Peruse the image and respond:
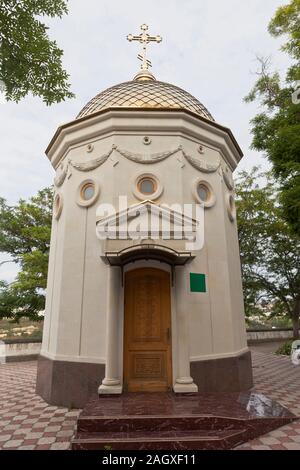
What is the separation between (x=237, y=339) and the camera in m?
8.73

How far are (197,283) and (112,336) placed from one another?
2.71 meters

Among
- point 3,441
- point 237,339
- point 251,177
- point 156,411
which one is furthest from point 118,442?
point 251,177

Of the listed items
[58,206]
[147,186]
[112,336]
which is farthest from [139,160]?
[112,336]

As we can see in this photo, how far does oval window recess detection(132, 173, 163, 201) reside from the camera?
8398 millimetres

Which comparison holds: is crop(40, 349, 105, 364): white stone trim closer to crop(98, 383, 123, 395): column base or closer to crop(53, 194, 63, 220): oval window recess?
crop(98, 383, 123, 395): column base

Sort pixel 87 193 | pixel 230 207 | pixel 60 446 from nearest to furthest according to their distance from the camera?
pixel 60 446
pixel 87 193
pixel 230 207

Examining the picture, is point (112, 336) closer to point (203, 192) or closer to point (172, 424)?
point (172, 424)

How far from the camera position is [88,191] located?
8914mm

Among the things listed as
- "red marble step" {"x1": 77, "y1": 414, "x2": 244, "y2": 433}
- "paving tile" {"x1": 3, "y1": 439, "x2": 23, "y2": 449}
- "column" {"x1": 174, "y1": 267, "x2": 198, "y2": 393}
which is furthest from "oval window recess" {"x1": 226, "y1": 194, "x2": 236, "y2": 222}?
"paving tile" {"x1": 3, "y1": 439, "x2": 23, "y2": 449}

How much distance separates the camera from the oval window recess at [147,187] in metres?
8.40

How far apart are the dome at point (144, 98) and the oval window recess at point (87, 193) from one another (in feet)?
7.93

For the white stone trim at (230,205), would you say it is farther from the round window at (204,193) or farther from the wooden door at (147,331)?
the wooden door at (147,331)

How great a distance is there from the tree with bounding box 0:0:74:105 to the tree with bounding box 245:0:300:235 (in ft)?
21.8

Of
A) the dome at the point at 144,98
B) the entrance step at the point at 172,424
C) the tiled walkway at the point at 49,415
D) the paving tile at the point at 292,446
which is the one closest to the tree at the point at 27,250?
the tiled walkway at the point at 49,415
